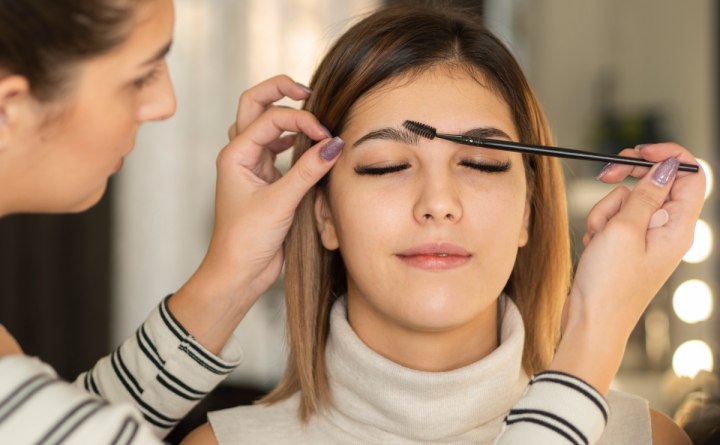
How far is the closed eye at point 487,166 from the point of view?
125cm

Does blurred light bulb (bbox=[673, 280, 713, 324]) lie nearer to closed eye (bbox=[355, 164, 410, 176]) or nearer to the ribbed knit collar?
the ribbed knit collar

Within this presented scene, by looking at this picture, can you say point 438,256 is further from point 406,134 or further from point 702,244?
point 702,244

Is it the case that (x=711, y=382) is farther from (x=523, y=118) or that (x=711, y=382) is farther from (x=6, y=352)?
(x=6, y=352)

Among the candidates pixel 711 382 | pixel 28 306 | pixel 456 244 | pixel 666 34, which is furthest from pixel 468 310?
pixel 666 34

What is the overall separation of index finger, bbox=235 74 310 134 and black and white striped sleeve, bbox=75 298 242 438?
317 millimetres

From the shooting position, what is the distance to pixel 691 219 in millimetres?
1053

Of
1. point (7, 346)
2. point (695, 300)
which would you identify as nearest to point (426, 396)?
point (7, 346)

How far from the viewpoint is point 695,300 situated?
12.6 ft

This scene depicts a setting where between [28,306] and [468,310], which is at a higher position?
[468,310]

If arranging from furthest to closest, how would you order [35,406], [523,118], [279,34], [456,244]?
[279,34] < [523,118] < [456,244] < [35,406]

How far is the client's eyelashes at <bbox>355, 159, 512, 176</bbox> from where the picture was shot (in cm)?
125

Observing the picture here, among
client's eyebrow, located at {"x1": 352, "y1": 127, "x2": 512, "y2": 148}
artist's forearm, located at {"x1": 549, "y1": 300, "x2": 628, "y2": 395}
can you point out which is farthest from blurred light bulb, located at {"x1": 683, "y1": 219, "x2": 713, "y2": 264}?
artist's forearm, located at {"x1": 549, "y1": 300, "x2": 628, "y2": 395}

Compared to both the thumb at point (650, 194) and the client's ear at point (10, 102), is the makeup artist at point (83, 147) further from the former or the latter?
the thumb at point (650, 194)

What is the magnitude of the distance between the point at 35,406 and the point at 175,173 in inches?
136
